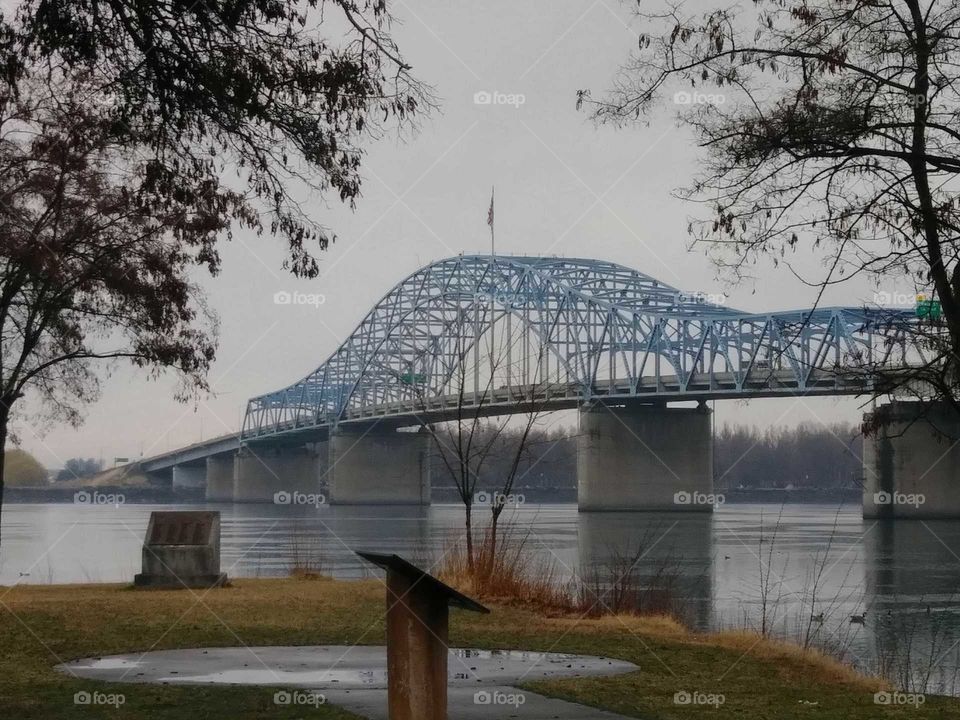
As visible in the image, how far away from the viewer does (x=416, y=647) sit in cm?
652

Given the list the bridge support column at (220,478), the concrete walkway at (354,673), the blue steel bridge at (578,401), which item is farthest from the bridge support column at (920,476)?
the bridge support column at (220,478)

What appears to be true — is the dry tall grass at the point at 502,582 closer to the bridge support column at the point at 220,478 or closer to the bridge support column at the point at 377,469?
the bridge support column at the point at 377,469

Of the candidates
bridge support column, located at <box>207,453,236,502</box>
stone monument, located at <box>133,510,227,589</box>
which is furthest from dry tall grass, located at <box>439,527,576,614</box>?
bridge support column, located at <box>207,453,236,502</box>

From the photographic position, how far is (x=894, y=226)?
1028 cm

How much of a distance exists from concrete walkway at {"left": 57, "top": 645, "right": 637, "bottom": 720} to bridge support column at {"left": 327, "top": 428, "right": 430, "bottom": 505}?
9913cm

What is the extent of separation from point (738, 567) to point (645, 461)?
55025 millimetres

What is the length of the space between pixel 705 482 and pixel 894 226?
8086 centimetres

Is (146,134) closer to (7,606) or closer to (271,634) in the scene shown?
(271,634)

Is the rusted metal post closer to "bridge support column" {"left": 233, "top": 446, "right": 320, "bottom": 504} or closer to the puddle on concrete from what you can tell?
the puddle on concrete

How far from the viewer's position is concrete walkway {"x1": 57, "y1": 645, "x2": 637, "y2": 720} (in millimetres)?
8234

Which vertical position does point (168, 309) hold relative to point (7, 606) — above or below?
above

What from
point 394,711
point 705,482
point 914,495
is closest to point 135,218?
point 394,711

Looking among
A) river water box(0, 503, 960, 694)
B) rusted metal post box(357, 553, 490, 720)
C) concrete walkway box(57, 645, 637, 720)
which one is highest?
rusted metal post box(357, 553, 490, 720)

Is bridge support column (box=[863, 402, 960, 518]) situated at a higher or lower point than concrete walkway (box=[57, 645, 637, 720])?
higher
